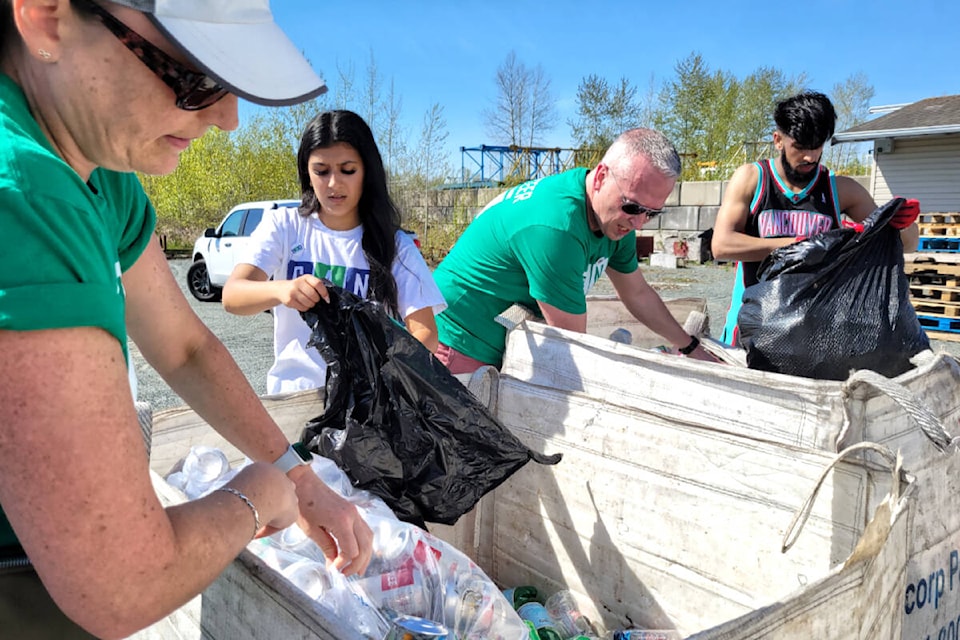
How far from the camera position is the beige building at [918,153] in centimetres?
1488

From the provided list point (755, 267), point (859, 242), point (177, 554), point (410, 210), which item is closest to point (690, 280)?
point (410, 210)

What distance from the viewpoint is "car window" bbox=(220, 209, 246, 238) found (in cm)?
1171

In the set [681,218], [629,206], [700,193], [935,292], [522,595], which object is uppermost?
[700,193]

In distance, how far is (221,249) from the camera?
38.6 ft

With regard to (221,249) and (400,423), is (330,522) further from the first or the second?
(221,249)

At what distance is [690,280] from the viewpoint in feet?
45.3

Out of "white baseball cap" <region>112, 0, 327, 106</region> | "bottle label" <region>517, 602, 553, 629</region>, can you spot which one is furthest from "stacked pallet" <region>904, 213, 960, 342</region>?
"white baseball cap" <region>112, 0, 327, 106</region>

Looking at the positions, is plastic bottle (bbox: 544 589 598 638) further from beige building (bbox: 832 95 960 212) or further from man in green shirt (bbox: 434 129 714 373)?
beige building (bbox: 832 95 960 212)

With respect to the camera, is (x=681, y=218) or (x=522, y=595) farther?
(x=681, y=218)

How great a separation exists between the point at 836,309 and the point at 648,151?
0.87 meters

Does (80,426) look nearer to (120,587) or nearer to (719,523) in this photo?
(120,587)

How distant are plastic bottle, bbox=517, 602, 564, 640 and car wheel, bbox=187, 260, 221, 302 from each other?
11403 millimetres

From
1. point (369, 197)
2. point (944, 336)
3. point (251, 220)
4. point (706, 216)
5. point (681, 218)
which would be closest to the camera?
point (369, 197)

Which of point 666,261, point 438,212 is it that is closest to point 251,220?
point 438,212
